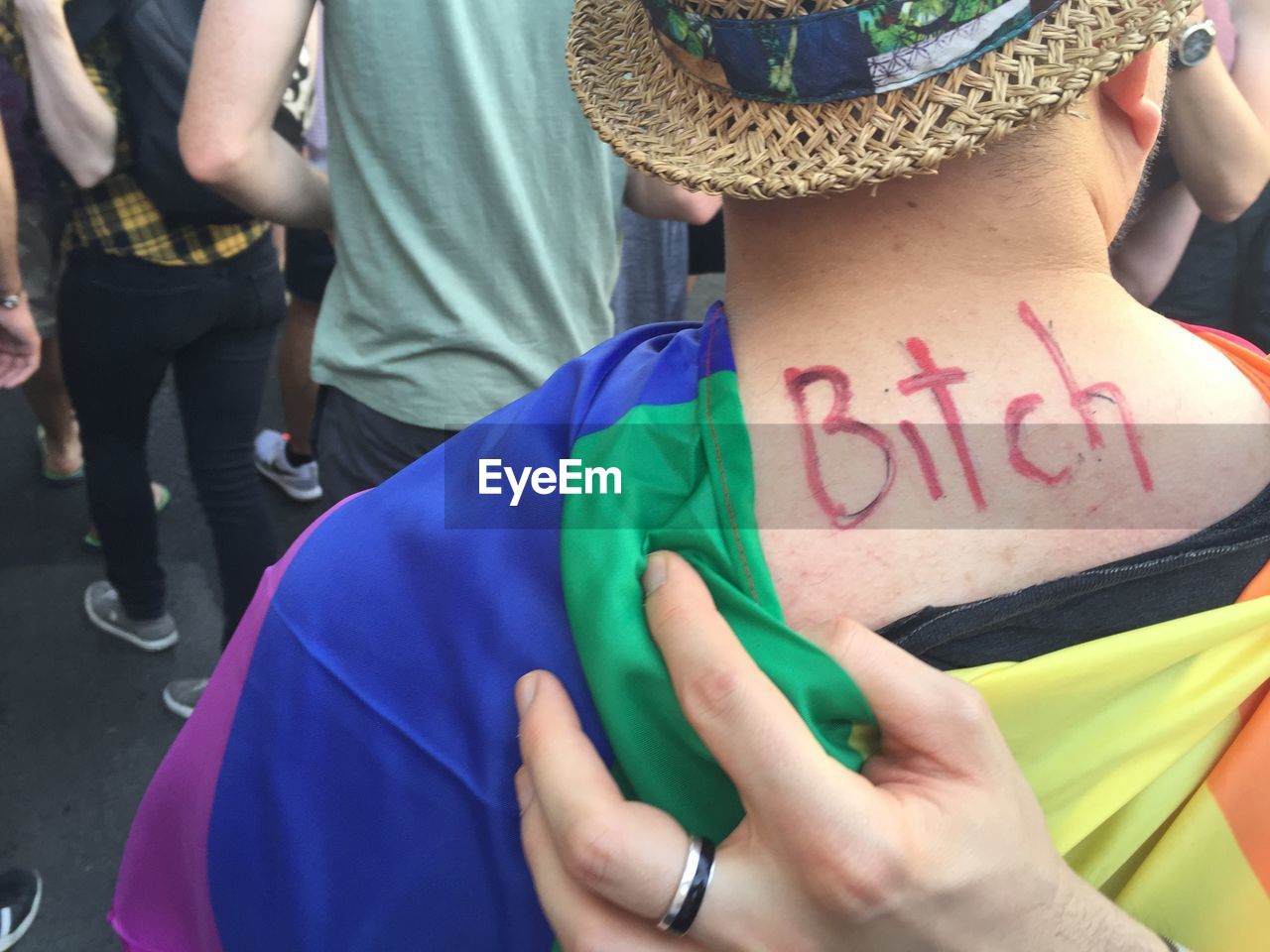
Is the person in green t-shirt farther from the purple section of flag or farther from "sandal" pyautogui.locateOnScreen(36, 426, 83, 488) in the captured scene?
"sandal" pyautogui.locateOnScreen(36, 426, 83, 488)

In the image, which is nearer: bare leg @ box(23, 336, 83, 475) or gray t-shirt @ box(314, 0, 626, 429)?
gray t-shirt @ box(314, 0, 626, 429)

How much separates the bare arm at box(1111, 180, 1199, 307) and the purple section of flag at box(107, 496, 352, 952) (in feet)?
6.66

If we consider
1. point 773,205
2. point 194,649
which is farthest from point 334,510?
point 194,649

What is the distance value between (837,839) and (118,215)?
86.6 inches

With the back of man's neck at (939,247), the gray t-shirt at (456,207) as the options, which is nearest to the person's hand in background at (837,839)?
the back of man's neck at (939,247)

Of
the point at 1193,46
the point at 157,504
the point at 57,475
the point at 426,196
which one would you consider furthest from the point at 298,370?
the point at 1193,46

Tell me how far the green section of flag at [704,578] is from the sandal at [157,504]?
3.03m

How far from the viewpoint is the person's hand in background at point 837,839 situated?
707 mm

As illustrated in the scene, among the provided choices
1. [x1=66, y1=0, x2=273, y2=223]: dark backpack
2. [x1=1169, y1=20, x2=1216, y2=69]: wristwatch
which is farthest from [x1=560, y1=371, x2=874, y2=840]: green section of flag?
[x1=66, y1=0, x2=273, y2=223]: dark backpack

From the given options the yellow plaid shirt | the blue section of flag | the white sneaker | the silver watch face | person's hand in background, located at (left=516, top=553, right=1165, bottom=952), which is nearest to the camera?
person's hand in background, located at (left=516, top=553, right=1165, bottom=952)

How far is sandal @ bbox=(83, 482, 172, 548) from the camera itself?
11.5 ft

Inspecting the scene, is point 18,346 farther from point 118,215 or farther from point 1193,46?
point 1193,46

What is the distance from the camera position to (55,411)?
11.8 ft

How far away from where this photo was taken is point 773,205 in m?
0.95
